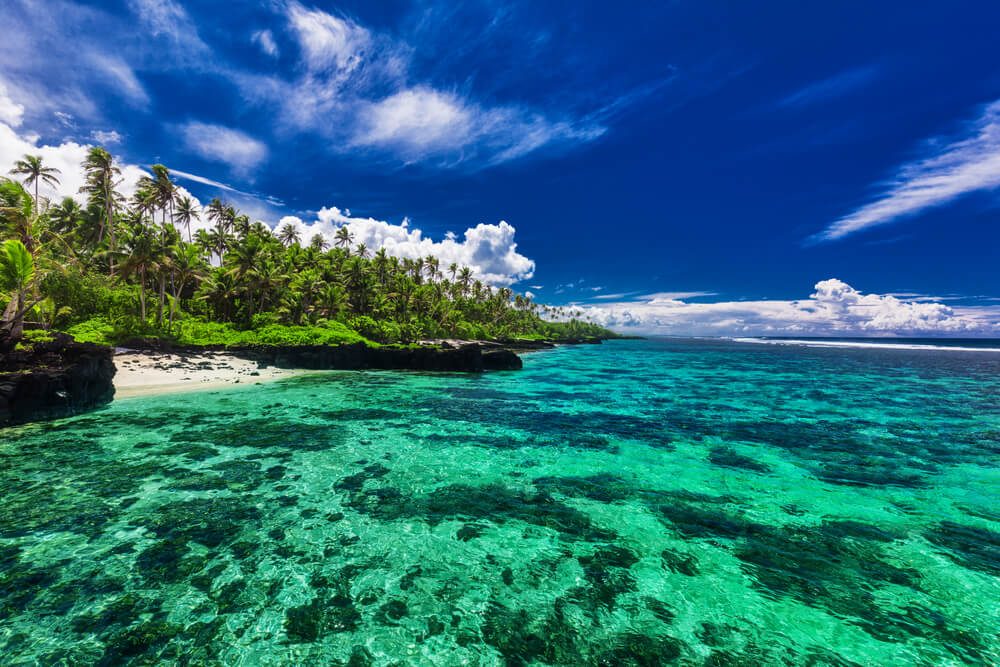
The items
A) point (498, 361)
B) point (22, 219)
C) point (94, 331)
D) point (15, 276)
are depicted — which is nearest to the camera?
point (15, 276)

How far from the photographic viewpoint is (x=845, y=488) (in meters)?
10.8

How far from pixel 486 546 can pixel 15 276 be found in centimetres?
2731

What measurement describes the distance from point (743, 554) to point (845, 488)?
6.29 m

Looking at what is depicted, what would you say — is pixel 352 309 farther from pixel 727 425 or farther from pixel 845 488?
pixel 845 488

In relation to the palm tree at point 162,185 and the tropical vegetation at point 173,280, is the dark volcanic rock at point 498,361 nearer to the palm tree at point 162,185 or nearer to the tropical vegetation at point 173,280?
the tropical vegetation at point 173,280

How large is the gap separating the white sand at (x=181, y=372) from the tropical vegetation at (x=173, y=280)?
592 cm

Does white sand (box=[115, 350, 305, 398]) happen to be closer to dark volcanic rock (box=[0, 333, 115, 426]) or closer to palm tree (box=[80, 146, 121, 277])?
dark volcanic rock (box=[0, 333, 115, 426])

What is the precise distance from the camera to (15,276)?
18281 millimetres

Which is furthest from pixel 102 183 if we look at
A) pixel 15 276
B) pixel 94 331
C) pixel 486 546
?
pixel 486 546

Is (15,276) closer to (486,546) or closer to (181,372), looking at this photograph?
(181,372)

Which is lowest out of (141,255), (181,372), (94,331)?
(181,372)

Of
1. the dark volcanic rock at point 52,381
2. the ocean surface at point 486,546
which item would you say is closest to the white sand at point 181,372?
the dark volcanic rock at point 52,381

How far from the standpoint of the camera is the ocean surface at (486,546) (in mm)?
5137

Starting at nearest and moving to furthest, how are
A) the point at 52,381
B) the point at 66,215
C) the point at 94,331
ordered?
the point at 52,381, the point at 94,331, the point at 66,215
